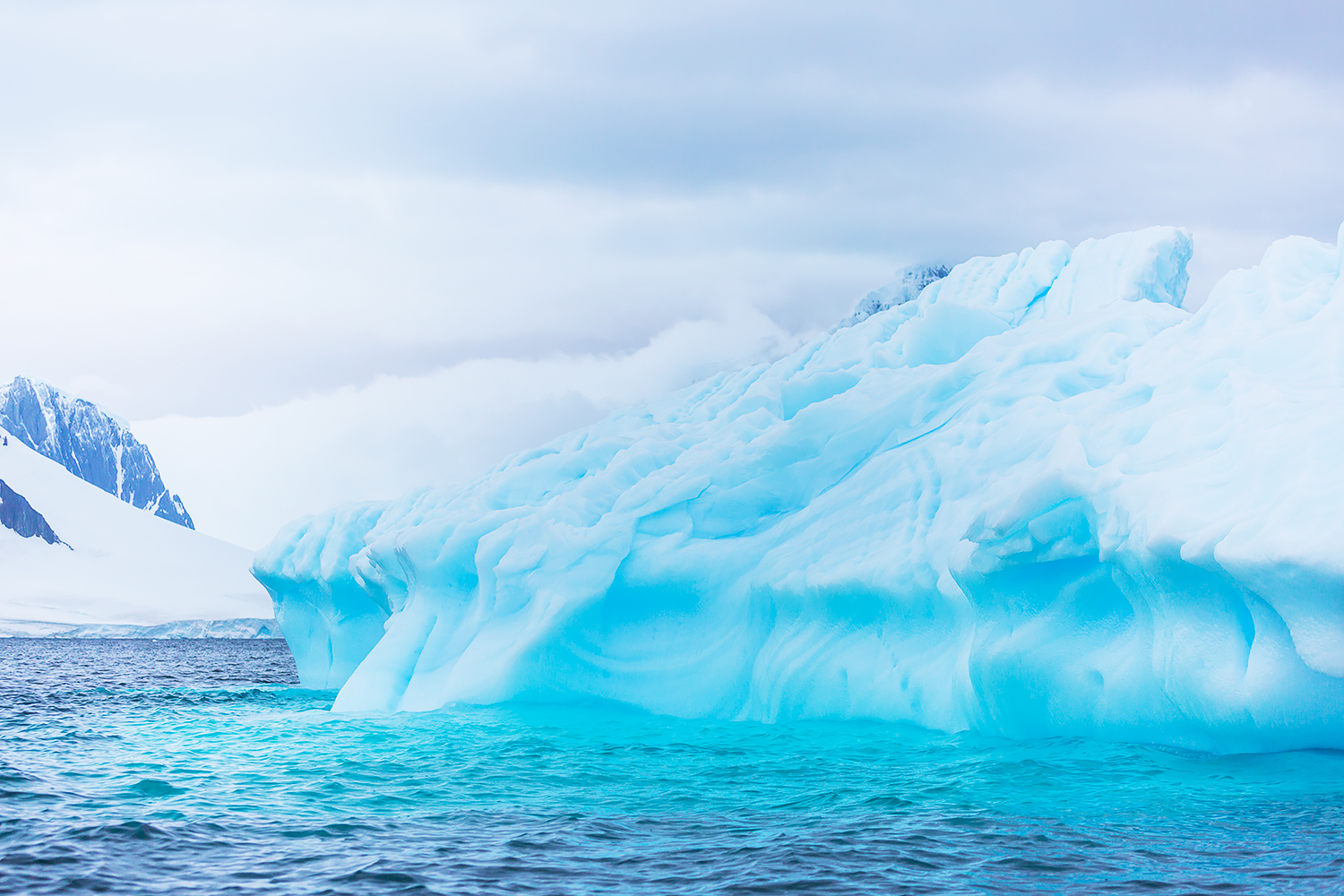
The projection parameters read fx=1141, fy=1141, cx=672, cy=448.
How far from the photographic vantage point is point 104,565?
350 feet

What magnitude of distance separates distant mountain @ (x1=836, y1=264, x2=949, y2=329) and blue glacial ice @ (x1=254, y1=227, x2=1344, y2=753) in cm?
1337

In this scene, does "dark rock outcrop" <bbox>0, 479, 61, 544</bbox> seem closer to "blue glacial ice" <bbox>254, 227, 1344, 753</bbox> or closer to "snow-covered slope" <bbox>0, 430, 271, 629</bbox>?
"snow-covered slope" <bbox>0, 430, 271, 629</bbox>

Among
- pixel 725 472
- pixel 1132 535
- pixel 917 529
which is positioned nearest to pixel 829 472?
pixel 725 472

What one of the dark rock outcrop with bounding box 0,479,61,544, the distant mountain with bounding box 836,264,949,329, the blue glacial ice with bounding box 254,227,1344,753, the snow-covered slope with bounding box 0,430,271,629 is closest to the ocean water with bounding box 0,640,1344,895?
the blue glacial ice with bounding box 254,227,1344,753

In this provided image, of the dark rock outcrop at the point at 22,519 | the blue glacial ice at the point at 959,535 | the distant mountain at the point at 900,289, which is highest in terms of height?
the distant mountain at the point at 900,289

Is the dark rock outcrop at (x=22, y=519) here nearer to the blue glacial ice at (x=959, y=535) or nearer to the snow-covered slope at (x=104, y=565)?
the snow-covered slope at (x=104, y=565)

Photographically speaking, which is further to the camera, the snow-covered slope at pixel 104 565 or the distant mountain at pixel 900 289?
the snow-covered slope at pixel 104 565

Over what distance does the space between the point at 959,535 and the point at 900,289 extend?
2389 cm

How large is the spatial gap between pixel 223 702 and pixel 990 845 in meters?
16.8

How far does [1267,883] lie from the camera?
6.49 meters

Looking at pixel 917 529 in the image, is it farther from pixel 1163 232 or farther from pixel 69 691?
pixel 69 691

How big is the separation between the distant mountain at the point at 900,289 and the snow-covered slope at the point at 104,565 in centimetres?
7093

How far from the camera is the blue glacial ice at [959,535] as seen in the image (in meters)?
10.0

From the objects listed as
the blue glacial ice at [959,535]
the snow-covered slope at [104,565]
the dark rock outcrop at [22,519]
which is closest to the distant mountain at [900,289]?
the blue glacial ice at [959,535]
